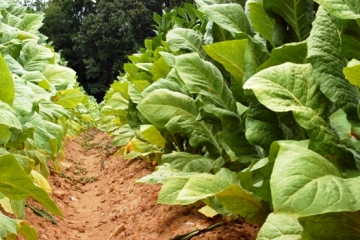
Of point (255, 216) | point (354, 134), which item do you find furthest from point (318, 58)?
point (255, 216)

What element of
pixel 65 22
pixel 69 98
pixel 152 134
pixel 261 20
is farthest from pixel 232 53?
pixel 65 22

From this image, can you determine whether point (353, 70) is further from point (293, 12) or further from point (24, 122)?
point (24, 122)

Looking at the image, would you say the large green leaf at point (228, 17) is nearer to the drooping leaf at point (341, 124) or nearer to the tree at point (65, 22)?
the drooping leaf at point (341, 124)

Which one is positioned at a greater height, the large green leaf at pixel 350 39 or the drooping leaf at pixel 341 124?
the large green leaf at pixel 350 39

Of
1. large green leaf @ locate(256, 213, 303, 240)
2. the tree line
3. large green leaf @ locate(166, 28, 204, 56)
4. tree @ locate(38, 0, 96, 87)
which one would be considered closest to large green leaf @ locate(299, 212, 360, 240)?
large green leaf @ locate(256, 213, 303, 240)

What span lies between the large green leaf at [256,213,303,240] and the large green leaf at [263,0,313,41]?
802 millimetres

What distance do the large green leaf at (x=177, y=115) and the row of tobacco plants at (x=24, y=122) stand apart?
0.54m

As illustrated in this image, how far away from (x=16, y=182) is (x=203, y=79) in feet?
3.48

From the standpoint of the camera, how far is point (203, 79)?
2.25 m

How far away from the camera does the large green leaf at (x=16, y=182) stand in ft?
4.96

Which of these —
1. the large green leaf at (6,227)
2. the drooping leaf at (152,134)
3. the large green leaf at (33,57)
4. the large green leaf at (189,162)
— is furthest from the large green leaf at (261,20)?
the large green leaf at (33,57)

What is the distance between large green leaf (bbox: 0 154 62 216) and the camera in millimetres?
1513

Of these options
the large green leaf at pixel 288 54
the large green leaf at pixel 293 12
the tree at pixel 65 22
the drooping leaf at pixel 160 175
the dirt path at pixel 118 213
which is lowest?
the tree at pixel 65 22

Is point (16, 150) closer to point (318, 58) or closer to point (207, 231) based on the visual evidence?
point (207, 231)
